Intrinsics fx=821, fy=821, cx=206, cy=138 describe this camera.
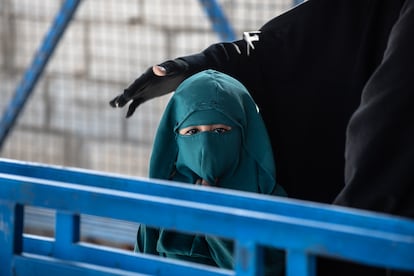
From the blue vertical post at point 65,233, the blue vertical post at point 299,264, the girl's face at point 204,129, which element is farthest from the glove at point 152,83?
the blue vertical post at point 299,264

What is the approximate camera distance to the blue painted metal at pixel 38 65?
3127 mm

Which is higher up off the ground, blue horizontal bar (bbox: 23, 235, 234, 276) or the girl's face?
the girl's face

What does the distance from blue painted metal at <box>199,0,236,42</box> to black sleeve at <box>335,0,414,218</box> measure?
1892mm

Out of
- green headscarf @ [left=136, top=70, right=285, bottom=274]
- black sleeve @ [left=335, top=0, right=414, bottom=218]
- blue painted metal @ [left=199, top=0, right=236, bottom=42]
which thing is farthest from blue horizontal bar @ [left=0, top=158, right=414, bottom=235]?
blue painted metal @ [left=199, top=0, right=236, bottom=42]

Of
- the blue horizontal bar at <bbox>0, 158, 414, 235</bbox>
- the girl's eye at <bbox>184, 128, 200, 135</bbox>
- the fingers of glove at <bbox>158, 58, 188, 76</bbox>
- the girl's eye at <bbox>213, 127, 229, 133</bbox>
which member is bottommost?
the girl's eye at <bbox>184, 128, 200, 135</bbox>

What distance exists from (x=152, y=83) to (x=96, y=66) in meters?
2.42

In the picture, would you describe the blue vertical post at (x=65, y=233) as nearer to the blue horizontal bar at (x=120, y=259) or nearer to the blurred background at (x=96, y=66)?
the blue horizontal bar at (x=120, y=259)

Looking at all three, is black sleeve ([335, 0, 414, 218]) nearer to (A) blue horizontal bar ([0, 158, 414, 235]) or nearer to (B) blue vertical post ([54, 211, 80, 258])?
(A) blue horizontal bar ([0, 158, 414, 235])

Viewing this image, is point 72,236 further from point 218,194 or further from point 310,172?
point 310,172

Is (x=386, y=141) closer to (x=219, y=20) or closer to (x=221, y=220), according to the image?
(x=221, y=220)

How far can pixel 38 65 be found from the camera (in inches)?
127

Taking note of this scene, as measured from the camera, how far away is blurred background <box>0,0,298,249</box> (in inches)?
145

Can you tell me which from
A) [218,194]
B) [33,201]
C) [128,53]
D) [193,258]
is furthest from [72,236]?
[128,53]

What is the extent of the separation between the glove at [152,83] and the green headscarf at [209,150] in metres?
0.03
